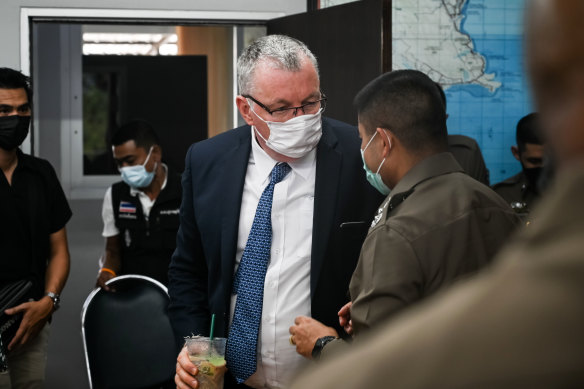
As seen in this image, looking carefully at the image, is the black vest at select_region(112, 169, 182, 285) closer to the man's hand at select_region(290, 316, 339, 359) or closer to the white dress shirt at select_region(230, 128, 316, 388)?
the white dress shirt at select_region(230, 128, 316, 388)

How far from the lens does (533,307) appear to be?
1.12ft

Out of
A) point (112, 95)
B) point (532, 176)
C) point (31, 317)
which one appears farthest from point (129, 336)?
point (112, 95)

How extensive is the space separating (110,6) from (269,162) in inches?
86.7

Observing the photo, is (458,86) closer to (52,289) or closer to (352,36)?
(352,36)

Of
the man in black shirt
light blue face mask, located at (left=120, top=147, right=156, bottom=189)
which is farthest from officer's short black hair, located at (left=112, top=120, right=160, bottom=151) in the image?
the man in black shirt

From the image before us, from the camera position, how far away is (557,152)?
384mm

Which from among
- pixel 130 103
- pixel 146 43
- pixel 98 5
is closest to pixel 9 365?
pixel 98 5

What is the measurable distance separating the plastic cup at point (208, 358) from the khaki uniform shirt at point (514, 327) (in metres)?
1.35

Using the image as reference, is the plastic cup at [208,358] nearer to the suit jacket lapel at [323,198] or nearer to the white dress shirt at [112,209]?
the suit jacket lapel at [323,198]

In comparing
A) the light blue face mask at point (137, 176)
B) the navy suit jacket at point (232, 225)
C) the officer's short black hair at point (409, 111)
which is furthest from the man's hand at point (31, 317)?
the officer's short black hair at point (409, 111)

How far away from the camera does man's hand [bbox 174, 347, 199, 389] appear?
167 cm

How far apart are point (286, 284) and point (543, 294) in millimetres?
1524

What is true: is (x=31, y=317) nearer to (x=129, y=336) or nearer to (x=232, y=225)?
(x=129, y=336)

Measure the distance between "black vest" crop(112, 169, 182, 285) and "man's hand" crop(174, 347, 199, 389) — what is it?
73.7 inches
